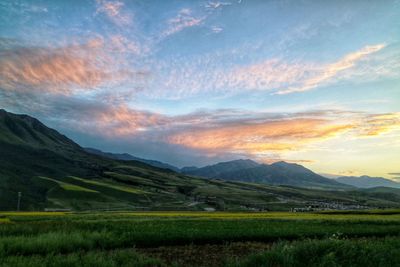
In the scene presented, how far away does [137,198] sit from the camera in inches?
5915

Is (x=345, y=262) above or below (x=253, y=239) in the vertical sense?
above

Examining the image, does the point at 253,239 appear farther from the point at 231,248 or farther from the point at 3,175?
the point at 3,175

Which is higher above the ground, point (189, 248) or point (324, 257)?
point (324, 257)

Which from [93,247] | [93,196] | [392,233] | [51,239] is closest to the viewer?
[51,239]

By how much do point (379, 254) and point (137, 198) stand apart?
143m

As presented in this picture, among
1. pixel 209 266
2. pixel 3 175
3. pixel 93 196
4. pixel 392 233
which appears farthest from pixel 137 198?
pixel 209 266

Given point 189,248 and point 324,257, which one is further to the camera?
point 189,248

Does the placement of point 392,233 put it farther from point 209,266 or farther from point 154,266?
point 154,266

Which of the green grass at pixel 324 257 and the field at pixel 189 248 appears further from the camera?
the field at pixel 189 248

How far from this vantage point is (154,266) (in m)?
13.7

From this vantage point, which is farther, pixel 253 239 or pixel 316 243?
pixel 253 239

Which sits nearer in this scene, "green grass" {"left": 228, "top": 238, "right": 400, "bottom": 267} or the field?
"green grass" {"left": 228, "top": 238, "right": 400, "bottom": 267}

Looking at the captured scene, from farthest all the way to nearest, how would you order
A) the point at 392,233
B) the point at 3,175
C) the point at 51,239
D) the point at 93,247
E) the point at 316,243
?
1. the point at 3,175
2. the point at 392,233
3. the point at 93,247
4. the point at 51,239
5. the point at 316,243

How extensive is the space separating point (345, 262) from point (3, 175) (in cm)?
19348
